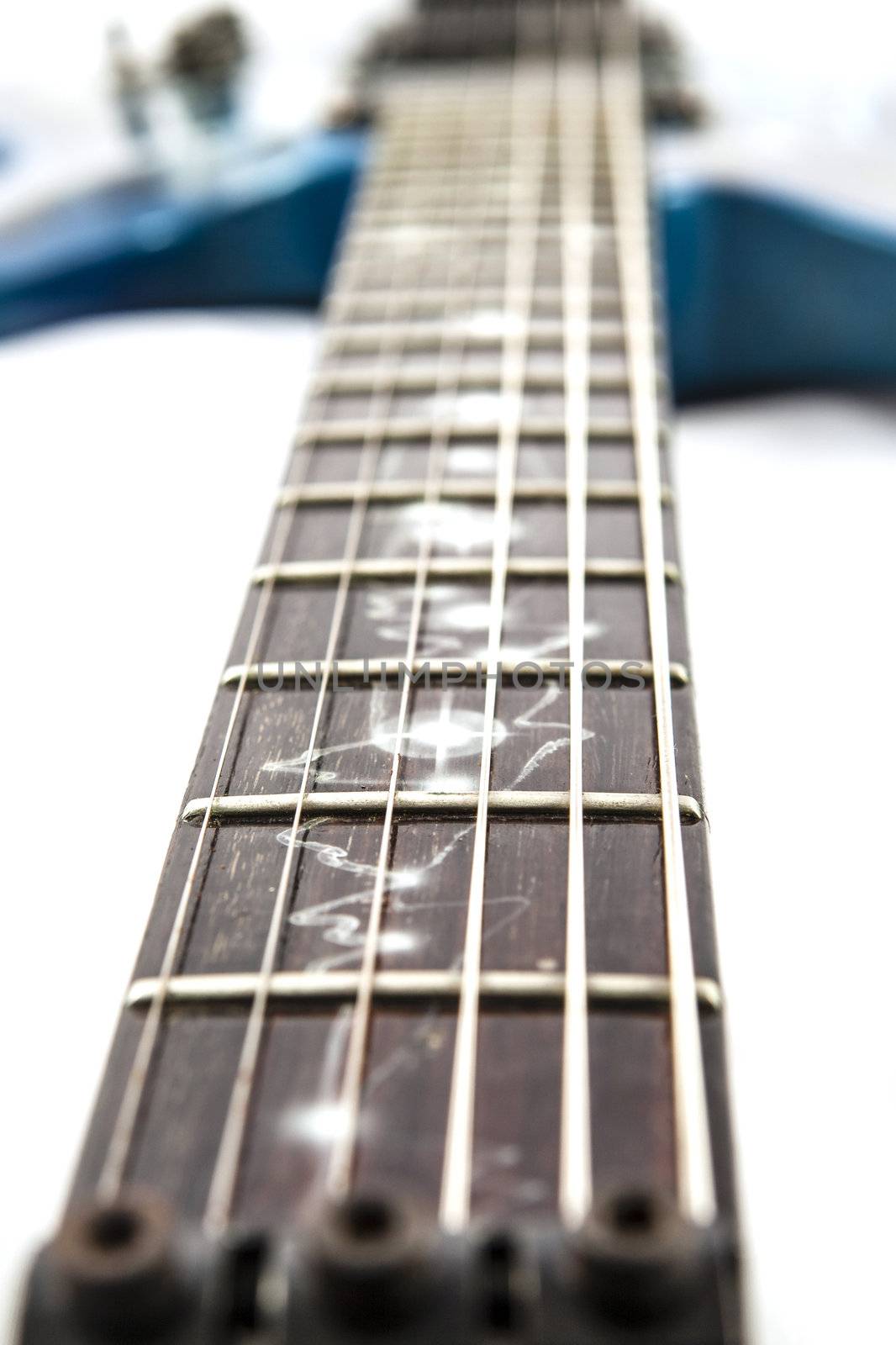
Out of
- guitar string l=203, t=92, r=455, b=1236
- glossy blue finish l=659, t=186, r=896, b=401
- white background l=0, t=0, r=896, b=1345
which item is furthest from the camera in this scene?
glossy blue finish l=659, t=186, r=896, b=401

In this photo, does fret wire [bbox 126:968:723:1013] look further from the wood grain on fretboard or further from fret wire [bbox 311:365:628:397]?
fret wire [bbox 311:365:628:397]

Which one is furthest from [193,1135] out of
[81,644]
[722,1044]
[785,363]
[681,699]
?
[785,363]

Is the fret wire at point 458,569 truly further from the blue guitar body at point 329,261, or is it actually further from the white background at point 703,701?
the blue guitar body at point 329,261

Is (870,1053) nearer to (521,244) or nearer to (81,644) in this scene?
(81,644)

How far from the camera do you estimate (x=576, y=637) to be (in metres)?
0.67

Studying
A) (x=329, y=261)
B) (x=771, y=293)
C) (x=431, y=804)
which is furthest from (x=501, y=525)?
(x=329, y=261)

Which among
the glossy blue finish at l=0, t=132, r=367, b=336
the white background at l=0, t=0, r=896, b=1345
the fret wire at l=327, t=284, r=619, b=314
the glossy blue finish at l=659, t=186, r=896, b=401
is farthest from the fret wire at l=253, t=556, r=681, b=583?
the glossy blue finish at l=0, t=132, r=367, b=336

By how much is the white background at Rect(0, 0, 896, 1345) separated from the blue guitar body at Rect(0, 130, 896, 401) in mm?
42

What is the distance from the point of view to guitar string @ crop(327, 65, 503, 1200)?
0.40 m

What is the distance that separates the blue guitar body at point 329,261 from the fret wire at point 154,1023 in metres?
0.87

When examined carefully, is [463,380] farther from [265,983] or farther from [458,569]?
[265,983]

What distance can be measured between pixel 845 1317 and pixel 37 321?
A: 1257mm

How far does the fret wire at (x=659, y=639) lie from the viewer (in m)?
0.40

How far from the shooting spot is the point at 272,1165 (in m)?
0.40
